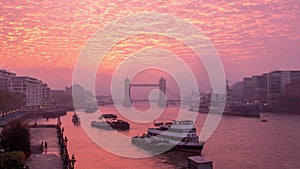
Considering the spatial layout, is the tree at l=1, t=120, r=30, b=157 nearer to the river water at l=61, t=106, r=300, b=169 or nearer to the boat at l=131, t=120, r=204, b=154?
the river water at l=61, t=106, r=300, b=169

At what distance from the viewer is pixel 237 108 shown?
78562 mm

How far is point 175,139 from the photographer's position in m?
26.6

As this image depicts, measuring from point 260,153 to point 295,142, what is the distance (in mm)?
6067

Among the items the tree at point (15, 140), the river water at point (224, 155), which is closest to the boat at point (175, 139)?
Answer: the river water at point (224, 155)

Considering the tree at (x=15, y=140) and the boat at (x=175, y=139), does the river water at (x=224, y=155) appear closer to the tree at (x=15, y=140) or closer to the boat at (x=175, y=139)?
the boat at (x=175, y=139)

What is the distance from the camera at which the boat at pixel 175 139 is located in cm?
2517

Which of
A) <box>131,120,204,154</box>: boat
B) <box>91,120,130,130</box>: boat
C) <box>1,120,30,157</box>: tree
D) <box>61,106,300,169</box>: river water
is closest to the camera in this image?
<box>1,120,30,157</box>: tree

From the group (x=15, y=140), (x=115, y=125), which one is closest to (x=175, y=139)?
(x=15, y=140)

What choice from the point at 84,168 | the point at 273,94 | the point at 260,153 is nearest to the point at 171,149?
the point at 260,153

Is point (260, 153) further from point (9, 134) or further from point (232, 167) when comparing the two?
point (9, 134)

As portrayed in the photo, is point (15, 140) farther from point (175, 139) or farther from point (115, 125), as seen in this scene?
point (115, 125)

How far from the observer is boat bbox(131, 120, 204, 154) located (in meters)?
25.2

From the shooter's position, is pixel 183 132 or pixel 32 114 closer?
pixel 183 132

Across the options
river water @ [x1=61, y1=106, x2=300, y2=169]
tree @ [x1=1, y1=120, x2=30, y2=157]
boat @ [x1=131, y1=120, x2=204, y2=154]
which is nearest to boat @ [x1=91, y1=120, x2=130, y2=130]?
river water @ [x1=61, y1=106, x2=300, y2=169]
